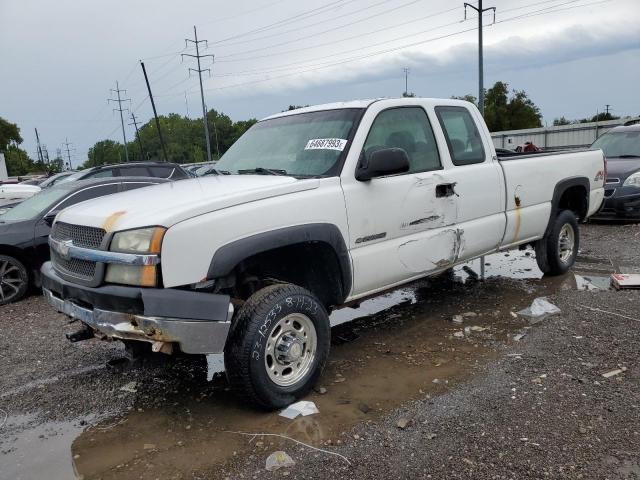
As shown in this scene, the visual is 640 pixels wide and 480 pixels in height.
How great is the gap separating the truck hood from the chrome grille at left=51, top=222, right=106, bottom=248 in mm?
37

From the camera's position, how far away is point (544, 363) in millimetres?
4117

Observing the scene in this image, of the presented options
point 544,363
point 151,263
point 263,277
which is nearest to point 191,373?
point 263,277

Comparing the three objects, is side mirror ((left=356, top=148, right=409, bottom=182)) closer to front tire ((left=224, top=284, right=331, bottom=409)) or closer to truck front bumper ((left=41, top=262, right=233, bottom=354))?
front tire ((left=224, top=284, right=331, bottom=409))

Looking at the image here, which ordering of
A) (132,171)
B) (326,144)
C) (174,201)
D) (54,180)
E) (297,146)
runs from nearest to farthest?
(174,201) → (326,144) → (297,146) → (132,171) → (54,180)

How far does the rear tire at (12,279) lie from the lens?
6898 millimetres

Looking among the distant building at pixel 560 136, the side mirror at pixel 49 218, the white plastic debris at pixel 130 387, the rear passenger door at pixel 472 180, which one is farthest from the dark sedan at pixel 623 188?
the distant building at pixel 560 136

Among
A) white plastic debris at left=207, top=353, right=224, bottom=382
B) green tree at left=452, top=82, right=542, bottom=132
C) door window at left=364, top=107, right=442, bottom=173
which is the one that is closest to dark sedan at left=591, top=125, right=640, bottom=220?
door window at left=364, top=107, right=442, bottom=173

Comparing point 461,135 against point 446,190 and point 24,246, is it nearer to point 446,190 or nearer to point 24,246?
point 446,190

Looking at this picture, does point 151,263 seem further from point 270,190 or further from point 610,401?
point 610,401

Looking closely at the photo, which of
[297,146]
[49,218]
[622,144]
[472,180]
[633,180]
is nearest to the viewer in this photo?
[297,146]

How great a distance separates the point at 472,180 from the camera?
4.94 m

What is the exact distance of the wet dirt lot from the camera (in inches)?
118

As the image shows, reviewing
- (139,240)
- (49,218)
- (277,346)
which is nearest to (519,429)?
(277,346)

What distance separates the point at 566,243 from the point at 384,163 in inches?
156
